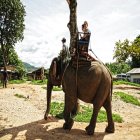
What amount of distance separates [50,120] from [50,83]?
164 cm

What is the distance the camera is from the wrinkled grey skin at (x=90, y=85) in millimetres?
11078

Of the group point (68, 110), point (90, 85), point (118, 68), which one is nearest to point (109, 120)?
point (68, 110)

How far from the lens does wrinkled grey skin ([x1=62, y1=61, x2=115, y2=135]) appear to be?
36.3 ft

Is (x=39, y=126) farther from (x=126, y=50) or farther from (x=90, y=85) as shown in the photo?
(x=126, y=50)

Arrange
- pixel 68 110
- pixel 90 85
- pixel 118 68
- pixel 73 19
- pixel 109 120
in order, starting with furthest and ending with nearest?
pixel 118 68 → pixel 73 19 → pixel 109 120 → pixel 68 110 → pixel 90 85

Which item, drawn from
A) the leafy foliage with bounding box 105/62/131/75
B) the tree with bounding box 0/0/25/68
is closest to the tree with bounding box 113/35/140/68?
the tree with bounding box 0/0/25/68

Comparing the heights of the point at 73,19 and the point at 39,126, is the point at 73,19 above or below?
above

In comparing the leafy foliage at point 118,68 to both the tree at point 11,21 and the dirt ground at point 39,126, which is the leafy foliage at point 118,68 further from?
the dirt ground at point 39,126

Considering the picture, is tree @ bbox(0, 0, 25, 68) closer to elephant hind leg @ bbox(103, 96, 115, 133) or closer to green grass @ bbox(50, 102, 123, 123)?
green grass @ bbox(50, 102, 123, 123)

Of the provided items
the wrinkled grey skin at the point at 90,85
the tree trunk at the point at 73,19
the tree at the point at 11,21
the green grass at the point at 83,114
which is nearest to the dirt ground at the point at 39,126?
the green grass at the point at 83,114

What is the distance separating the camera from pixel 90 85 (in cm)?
1105

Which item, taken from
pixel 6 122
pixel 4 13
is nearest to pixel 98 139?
pixel 6 122

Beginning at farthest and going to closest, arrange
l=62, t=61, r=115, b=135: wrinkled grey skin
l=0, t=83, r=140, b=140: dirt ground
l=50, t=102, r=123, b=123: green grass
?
l=50, t=102, r=123, b=123: green grass → l=62, t=61, r=115, b=135: wrinkled grey skin → l=0, t=83, r=140, b=140: dirt ground

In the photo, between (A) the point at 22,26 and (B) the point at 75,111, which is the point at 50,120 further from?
(A) the point at 22,26
